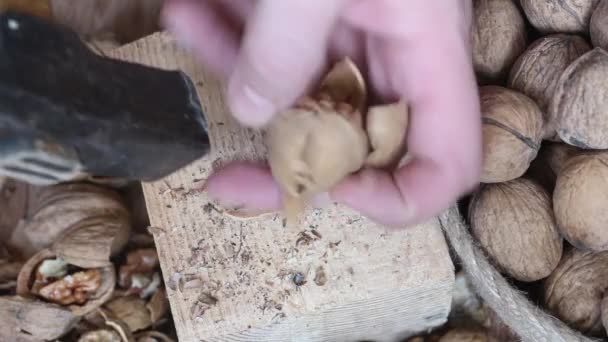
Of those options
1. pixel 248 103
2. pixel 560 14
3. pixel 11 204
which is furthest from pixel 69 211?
pixel 560 14

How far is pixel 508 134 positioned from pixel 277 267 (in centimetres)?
34

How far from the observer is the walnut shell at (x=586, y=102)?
2.79ft

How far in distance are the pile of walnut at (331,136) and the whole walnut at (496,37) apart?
11.4 inches

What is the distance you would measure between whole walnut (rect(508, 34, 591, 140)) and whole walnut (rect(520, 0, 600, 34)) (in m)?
0.02

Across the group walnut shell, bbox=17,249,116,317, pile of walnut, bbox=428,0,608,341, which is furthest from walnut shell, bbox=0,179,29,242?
pile of walnut, bbox=428,0,608,341

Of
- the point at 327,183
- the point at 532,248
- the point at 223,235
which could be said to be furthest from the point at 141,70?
the point at 532,248

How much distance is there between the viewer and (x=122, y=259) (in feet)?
3.77

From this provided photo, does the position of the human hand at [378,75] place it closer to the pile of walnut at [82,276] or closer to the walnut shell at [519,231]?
the walnut shell at [519,231]

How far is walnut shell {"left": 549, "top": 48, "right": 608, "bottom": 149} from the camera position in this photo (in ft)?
2.79

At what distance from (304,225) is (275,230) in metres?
0.04

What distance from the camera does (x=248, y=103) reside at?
0.70 m

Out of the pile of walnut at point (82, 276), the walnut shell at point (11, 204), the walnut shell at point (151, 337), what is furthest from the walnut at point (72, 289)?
the walnut shell at point (11, 204)

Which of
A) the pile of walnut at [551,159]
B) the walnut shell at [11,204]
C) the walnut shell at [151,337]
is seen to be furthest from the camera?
the walnut shell at [11,204]

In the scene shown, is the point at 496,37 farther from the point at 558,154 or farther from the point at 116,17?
the point at 116,17
